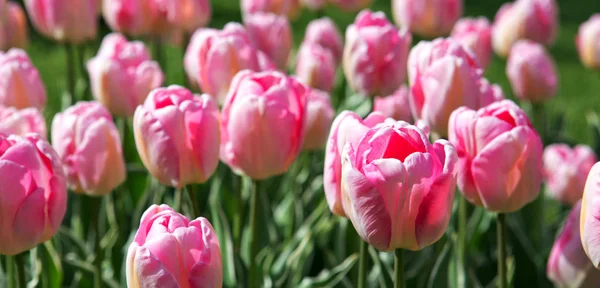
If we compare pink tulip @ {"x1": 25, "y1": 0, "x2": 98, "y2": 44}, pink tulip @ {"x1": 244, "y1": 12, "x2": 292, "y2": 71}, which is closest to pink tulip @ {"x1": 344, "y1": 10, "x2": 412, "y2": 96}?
pink tulip @ {"x1": 244, "y1": 12, "x2": 292, "y2": 71}

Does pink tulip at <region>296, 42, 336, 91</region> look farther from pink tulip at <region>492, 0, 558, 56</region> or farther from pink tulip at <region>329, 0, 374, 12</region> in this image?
pink tulip at <region>492, 0, 558, 56</region>

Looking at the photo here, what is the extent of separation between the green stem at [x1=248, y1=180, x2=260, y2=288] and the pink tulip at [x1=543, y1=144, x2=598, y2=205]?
1.03 meters

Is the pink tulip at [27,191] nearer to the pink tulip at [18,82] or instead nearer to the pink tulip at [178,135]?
the pink tulip at [178,135]

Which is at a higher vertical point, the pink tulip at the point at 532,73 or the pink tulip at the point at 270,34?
the pink tulip at the point at 270,34

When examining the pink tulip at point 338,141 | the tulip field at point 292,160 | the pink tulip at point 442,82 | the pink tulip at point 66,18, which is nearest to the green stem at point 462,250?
the tulip field at point 292,160

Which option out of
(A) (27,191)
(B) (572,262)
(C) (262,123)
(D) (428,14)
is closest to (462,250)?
(B) (572,262)

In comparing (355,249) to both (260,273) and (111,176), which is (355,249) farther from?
(111,176)

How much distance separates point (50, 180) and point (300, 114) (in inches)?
17.1

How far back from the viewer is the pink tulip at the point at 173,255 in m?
1.01

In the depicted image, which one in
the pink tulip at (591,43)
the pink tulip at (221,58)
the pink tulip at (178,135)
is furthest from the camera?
the pink tulip at (591,43)

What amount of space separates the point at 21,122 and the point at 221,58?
42cm

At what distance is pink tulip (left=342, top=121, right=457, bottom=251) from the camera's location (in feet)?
3.44

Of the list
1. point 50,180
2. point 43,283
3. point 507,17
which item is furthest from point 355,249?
point 507,17

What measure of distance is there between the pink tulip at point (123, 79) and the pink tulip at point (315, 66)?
56cm
